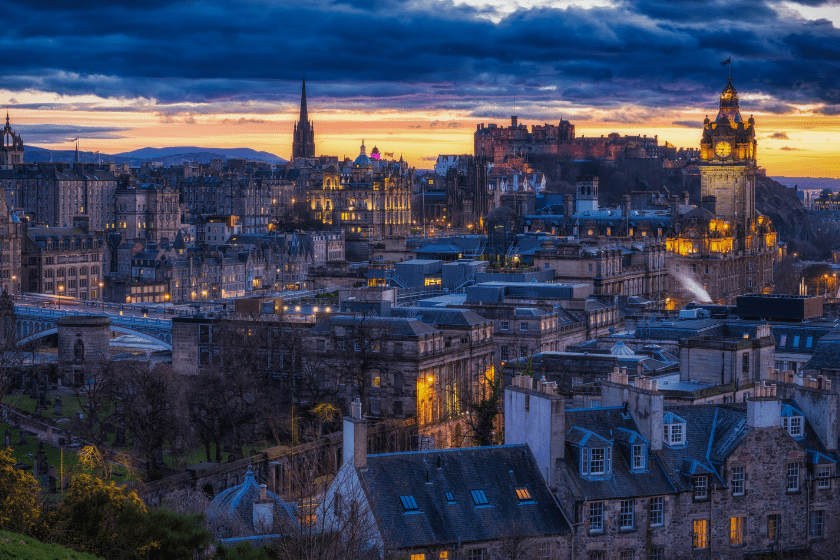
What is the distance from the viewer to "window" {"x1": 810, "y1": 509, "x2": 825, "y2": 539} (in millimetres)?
40250

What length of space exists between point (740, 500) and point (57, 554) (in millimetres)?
21614

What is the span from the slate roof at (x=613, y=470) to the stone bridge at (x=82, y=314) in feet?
183

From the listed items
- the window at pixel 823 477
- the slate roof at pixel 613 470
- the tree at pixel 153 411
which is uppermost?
the slate roof at pixel 613 470

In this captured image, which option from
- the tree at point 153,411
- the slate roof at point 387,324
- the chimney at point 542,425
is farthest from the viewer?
the slate roof at point 387,324

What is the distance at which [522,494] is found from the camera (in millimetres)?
36562

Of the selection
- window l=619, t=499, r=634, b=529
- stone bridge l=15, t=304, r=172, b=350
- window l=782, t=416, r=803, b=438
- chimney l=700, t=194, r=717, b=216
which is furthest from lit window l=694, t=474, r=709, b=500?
chimney l=700, t=194, r=717, b=216

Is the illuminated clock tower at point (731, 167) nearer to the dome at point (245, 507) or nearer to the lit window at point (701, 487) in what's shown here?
the lit window at point (701, 487)

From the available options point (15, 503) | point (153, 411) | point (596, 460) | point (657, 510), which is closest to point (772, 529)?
point (657, 510)

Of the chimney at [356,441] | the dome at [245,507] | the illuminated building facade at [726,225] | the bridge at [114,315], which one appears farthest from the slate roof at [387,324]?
the illuminated building facade at [726,225]

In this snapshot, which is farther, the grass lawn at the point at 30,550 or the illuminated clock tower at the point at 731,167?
the illuminated clock tower at the point at 731,167

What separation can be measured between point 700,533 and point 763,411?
4281mm

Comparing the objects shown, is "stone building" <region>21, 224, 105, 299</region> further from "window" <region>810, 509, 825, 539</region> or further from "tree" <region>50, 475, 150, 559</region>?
"tree" <region>50, 475, 150, 559</region>

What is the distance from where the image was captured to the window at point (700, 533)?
125 feet

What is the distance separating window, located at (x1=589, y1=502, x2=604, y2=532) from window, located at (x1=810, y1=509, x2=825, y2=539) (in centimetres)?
808
